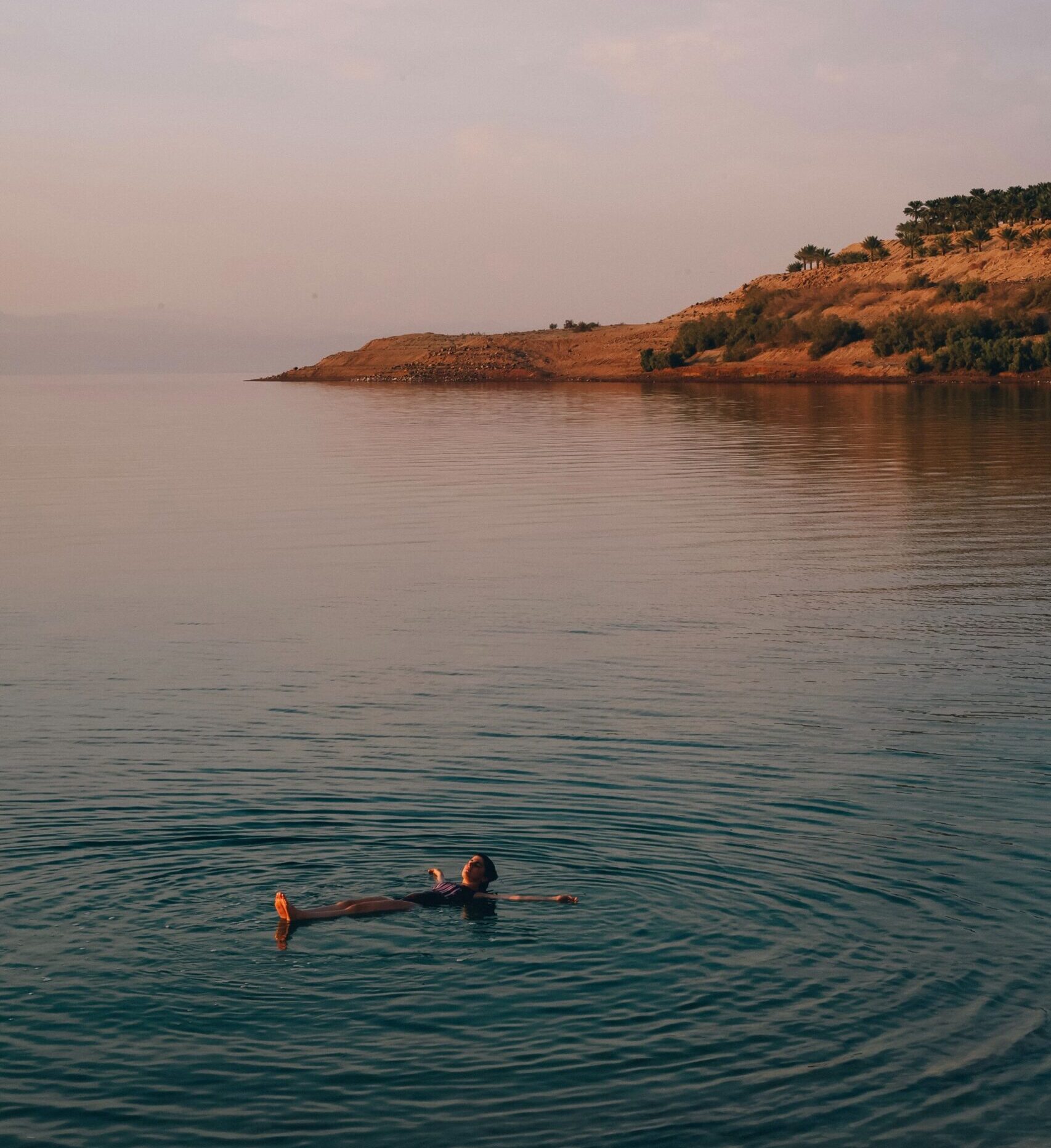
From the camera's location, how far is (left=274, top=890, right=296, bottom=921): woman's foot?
13141mm

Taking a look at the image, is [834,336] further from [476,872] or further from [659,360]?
[476,872]

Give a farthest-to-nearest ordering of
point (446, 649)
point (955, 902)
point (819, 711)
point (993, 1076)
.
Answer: point (446, 649), point (819, 711), point (955, 902), point (993, 1076)

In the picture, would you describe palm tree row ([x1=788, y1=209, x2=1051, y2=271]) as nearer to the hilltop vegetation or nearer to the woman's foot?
the hilltop vegetation

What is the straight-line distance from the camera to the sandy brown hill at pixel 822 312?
150 meters

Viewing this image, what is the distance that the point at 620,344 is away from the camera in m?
188

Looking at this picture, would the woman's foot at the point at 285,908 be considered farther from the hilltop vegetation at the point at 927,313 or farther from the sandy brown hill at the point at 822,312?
the sandy brown hill at the point at 822,312

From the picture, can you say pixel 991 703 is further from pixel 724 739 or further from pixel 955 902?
pixel 955 902

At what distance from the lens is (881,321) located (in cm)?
15175

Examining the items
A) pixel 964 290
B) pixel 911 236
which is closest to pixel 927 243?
pixel 911 236

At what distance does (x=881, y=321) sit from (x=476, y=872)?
14599 cm

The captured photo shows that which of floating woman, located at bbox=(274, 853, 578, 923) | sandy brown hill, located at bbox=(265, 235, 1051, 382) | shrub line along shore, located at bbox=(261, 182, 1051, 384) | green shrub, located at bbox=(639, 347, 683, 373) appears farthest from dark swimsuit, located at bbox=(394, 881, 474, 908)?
green shrub, located at bbox=(639, 347, 683, 373)

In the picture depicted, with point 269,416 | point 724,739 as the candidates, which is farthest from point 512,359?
point 724,739

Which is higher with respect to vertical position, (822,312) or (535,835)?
(822,312)

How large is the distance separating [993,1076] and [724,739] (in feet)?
29.5
